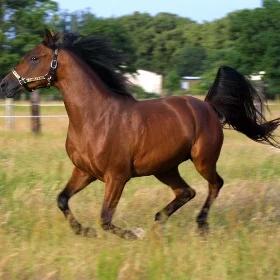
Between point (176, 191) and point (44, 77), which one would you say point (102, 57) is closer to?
point (44, 77)

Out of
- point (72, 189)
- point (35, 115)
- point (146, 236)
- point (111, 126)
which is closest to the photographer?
point (146, 236)

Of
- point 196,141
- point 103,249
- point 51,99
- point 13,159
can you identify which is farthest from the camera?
point 51,99

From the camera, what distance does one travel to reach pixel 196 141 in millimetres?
7109

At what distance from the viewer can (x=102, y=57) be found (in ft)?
22.8

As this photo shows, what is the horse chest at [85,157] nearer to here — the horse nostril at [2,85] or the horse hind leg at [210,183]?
the horse nostril at [2,85]

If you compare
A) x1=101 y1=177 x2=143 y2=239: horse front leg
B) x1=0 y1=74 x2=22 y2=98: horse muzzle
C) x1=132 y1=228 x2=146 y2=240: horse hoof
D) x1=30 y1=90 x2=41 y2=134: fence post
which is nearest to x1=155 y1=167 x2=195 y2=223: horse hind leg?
x1=132 y1=228 x2=146 y2=240: horse hoof

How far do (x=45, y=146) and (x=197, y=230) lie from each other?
8589 mm

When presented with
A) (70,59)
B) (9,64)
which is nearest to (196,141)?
(70,59)

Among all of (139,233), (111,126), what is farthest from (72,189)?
(139,233)

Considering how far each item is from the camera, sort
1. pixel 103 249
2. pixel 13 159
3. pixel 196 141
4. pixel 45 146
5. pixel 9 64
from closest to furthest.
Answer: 1. pixel 103 249
2. pixel 196 141
3. pixel 13 159
4. pixel 45 146
5. pixel 9 64

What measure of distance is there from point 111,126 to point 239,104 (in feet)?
6.90

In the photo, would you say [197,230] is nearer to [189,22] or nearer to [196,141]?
[196,141]

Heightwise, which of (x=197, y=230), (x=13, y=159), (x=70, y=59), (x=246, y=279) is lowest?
(x=13, y=159)

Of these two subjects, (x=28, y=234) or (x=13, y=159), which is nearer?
(x=28, y=234)
